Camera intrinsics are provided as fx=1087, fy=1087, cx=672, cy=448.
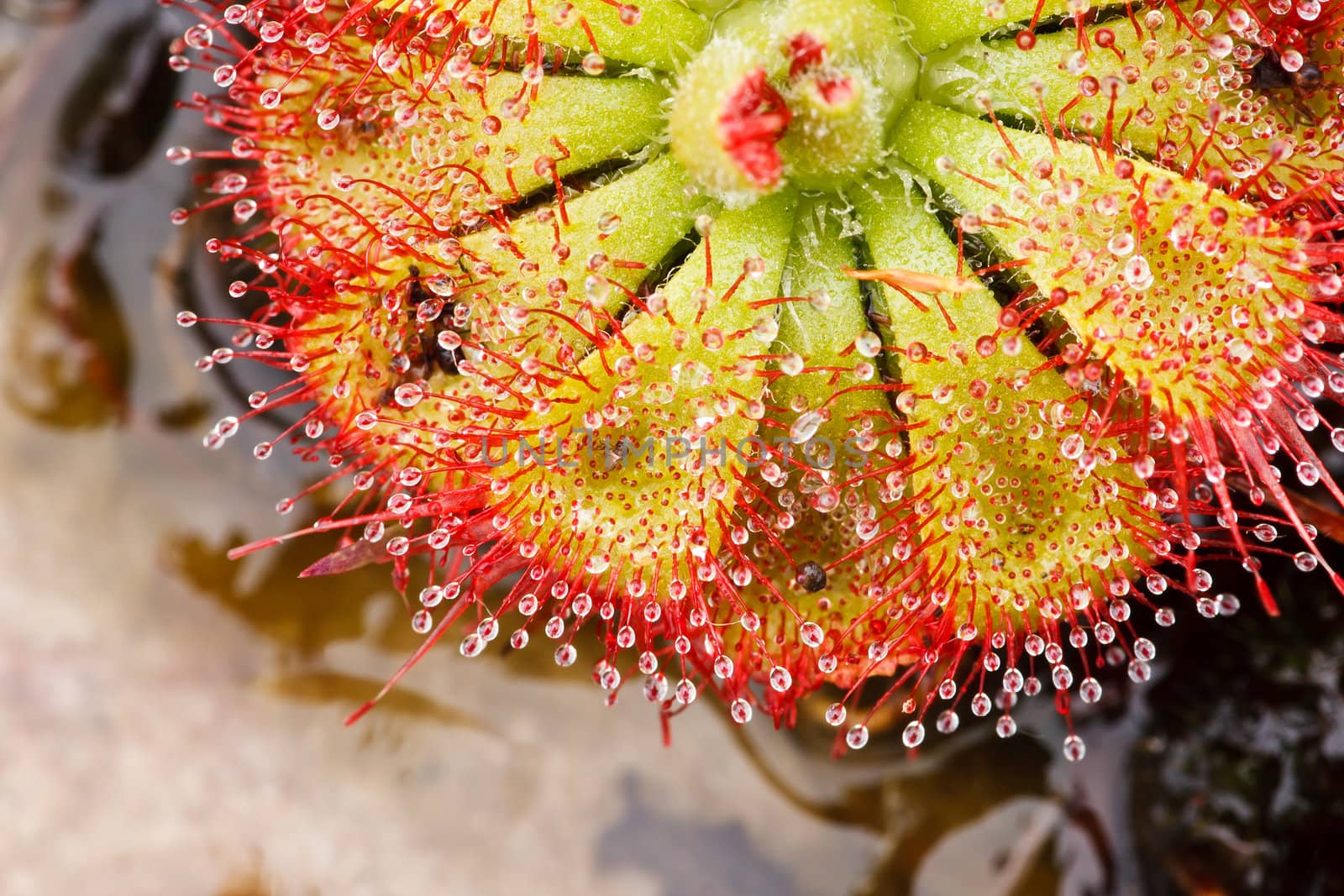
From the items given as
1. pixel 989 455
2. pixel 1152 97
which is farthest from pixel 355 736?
pixel 1152 97

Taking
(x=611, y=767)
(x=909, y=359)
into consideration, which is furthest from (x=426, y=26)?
(x=611, y=767)

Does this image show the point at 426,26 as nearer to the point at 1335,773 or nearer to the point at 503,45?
the point at 503,45

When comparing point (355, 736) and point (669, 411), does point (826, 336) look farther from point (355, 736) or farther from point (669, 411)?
point (355, 736)

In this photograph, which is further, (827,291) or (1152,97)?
(827,291)

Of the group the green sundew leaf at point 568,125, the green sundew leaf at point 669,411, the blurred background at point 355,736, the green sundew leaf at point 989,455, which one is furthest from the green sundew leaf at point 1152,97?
the blurred background at point 355,736

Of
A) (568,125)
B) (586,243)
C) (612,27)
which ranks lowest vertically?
(586,243)

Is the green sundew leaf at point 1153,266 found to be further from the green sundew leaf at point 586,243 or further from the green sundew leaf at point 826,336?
the green sundew leaf at point 586,243

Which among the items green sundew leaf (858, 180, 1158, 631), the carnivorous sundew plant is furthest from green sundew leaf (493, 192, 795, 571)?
green sundew leaf (858, 180, 1158, 631)
